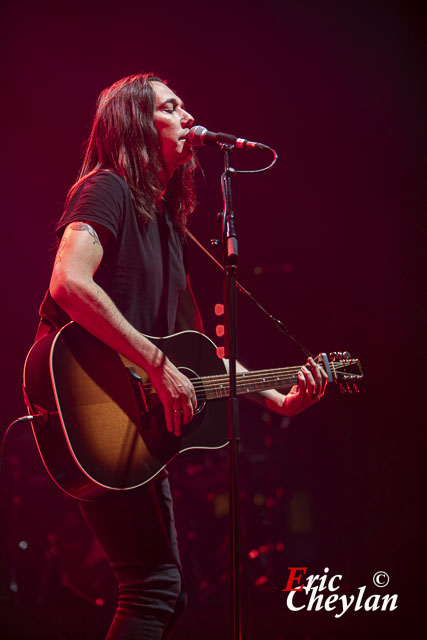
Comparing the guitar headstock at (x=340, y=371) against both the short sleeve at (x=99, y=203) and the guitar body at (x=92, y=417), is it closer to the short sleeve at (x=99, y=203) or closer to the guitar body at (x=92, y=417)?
the guitar body at (x=92, y=417)

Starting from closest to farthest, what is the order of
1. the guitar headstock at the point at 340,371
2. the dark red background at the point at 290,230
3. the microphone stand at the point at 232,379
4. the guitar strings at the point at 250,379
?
the microphone stand at the point at 232,379
the guitar strings at the point at 250,379
the guitar headstock at the point at 340,371
the dark red background at the point at 290,230

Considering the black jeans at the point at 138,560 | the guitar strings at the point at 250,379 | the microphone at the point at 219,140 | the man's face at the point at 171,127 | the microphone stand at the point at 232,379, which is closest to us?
the microphone stand at the point at 232,379

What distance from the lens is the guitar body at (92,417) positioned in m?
1.70

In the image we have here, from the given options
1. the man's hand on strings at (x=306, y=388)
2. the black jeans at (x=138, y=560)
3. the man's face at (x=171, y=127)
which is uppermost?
the man's face at (x=171, y=127)

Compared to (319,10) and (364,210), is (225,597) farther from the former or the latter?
(319,10)

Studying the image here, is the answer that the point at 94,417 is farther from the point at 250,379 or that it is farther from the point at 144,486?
the point at 250,379

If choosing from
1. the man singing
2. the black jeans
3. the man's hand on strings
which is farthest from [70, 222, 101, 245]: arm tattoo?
the man's hand on strings

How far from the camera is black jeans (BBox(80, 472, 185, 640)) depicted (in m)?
1.74

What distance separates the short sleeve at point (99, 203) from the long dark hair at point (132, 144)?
11 centimetres

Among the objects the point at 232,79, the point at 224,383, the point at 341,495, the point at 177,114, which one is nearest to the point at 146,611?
the point at 224,383

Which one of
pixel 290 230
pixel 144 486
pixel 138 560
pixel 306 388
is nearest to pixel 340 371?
pixel 306 388

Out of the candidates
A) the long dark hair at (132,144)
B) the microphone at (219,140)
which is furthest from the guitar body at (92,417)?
the microphone at (219,140)

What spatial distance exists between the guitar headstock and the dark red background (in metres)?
1.71

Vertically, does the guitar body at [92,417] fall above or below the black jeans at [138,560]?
above
